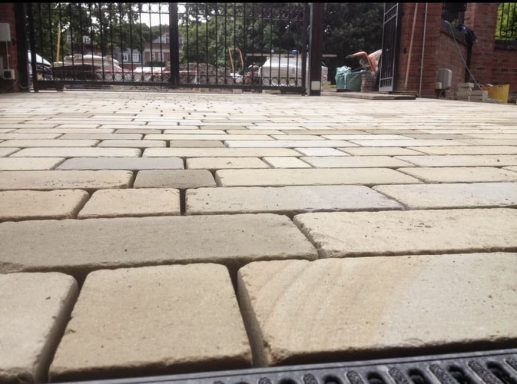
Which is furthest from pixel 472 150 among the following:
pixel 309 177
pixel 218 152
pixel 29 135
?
pixel 29 135

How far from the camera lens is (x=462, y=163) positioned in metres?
2.31

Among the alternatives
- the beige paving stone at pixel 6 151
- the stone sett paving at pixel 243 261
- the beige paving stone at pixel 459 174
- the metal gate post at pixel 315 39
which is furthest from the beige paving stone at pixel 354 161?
the metal gate post at pixel 315 39

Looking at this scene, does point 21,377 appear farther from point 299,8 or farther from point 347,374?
point 299,8

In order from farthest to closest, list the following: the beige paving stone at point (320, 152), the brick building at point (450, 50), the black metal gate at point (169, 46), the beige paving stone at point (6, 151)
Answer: the brick building at point (450, 50)
the black metal gate at point (169, 46)
the beige paving stone at point (320, 152)
the beige paving stone at point (6, 151)

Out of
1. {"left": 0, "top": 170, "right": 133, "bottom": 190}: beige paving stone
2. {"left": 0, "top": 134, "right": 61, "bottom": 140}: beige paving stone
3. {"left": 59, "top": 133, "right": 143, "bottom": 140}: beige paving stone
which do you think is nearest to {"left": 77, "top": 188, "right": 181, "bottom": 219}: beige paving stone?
{"left": 0, "top": 170, "right": 133, "bottom": 190}: beige paving stone

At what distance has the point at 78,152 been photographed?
A: 244 cm

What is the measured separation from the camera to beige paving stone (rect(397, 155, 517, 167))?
229cm

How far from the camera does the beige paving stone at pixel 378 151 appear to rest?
2553 mm

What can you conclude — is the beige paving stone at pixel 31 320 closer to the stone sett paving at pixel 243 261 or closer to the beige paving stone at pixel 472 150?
the stone sett paving at pixel 243 261

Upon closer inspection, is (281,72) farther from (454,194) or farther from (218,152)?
(454,194)

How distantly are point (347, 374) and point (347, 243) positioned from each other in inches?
19.3

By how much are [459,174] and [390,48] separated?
9.08 meters

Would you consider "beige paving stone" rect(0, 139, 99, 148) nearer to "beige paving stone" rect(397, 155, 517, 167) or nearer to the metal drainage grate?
"beige paving stone" rect(397, 155, 517, 167)

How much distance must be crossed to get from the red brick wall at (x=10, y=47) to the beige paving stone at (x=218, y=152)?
254 inches
